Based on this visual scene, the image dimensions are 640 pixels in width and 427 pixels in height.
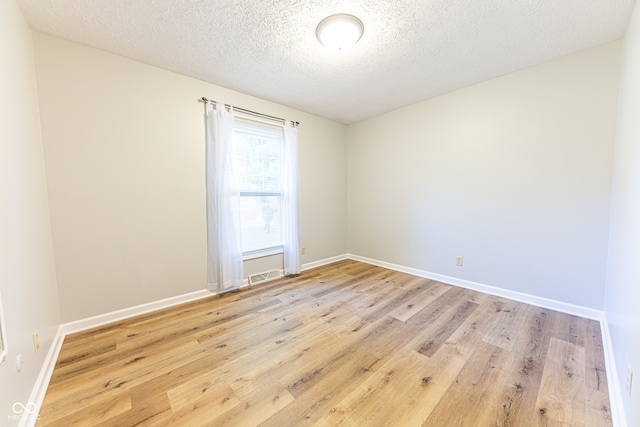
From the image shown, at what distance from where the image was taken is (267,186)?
3301 mm

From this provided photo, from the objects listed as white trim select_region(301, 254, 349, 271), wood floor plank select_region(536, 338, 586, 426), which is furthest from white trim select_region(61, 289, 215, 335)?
wood floor plank select_region(536, 338, 586, 426)

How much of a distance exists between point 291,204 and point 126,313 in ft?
7.10

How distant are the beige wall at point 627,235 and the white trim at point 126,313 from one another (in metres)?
3.23

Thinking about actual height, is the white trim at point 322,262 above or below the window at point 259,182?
below

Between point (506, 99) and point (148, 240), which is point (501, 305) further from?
point (148, 240)

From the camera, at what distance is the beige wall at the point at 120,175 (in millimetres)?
1979

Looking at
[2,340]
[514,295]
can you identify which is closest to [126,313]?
[2,340]

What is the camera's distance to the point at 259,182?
3219mm

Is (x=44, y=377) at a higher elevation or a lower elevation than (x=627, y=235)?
lower

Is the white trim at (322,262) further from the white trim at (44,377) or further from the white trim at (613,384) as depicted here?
the white trim at (613,384)

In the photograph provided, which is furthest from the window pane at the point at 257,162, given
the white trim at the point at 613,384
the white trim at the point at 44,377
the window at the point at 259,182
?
the white trim at the point at 613,384

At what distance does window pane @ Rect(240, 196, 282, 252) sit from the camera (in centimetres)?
314

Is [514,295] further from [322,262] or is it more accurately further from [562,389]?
[322,262]

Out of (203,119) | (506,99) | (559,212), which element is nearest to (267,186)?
(203,119)
